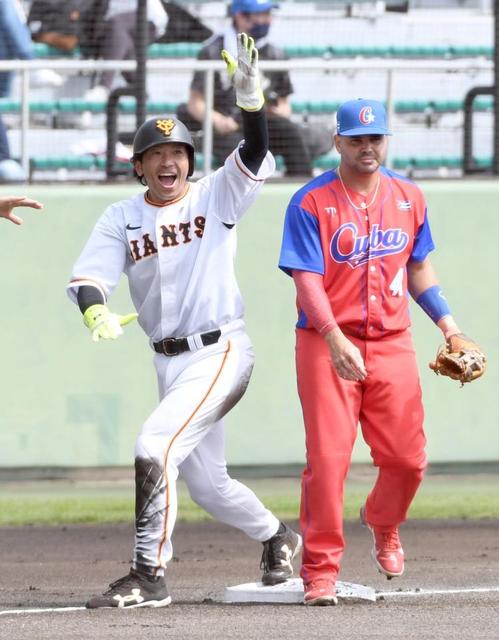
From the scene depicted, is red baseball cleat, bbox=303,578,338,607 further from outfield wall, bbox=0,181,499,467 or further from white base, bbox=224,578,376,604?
outfield wall, bbox=0,181,499,467

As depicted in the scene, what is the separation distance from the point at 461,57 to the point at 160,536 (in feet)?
24.2

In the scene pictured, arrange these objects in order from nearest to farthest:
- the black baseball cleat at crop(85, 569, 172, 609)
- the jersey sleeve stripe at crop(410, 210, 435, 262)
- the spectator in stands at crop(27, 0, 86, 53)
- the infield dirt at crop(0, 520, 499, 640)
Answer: the infield dirt at crop(0, 520, 499, 640)
the black baseball cleat at crop(85, 569, 172, 609)
the jersey sleeve stripe at crop(410, 210, 435, 262)
the spectator in stands at crop(27, 0, 86, 53)

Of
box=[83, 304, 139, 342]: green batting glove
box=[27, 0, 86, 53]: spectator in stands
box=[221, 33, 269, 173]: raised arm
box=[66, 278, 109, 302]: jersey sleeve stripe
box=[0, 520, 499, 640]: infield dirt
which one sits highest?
box=[27, 0, 86, 53]: spectator in stands

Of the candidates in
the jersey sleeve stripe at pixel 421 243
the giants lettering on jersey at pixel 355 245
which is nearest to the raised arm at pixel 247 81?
the giants lettering on jersey at pixel 355 245

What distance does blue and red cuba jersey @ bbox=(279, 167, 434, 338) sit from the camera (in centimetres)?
620

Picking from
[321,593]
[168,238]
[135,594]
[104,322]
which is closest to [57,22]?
[168,238]

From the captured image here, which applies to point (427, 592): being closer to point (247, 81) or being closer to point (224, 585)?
point (224, 585)

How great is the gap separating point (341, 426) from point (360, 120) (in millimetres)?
1313

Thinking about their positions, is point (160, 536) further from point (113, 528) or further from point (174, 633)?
point (113, 528)

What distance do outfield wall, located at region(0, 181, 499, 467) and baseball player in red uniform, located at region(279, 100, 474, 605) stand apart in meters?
4.56

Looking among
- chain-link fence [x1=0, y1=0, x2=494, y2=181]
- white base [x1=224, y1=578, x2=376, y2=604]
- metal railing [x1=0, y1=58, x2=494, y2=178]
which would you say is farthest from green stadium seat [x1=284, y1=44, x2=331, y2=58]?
white base [x1=224, y1=578, x2=376, y2=604]

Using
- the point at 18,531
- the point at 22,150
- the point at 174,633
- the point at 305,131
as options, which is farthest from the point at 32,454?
the point at 174,633

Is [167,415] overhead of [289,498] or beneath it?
overhead

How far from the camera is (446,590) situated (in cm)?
676
